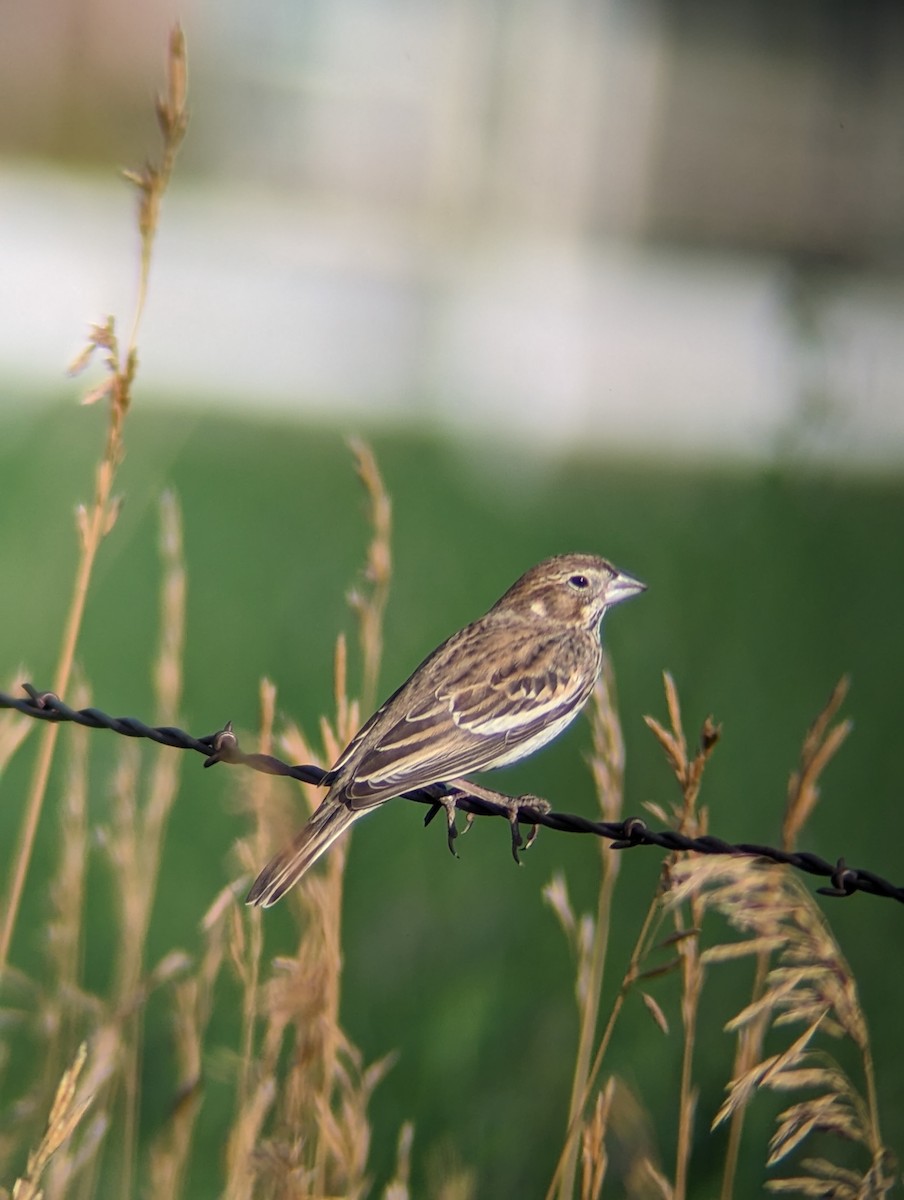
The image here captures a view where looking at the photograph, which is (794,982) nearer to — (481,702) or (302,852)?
(302,852)

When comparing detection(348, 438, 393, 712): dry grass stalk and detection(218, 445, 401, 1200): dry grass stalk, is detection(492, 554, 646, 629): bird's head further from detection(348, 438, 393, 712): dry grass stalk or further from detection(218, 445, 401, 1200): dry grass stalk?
detection(218, 445, 401, 1200): dry grass stalk

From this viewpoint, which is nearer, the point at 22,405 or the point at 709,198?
the point at 22,405

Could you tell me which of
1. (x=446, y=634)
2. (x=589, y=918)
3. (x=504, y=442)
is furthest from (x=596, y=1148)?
(x=504, y=442)

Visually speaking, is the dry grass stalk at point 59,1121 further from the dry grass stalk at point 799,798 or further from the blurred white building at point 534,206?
the blurred white building at point 534,206

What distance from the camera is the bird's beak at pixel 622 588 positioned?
384 centimetres

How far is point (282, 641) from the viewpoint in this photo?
622cm

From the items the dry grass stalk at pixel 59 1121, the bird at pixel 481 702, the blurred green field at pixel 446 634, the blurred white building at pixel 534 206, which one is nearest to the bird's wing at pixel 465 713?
the bird at pixel 481 702

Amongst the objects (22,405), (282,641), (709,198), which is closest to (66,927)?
(282,641)

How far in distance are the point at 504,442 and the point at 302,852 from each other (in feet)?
24.6

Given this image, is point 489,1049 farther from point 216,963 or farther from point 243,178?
point 243,178

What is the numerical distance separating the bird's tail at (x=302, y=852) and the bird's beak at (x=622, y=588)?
103 centimetres

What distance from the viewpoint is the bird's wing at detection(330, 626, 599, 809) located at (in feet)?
10.2

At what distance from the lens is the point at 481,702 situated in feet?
11.2

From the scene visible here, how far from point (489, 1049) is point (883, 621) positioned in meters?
4.01
